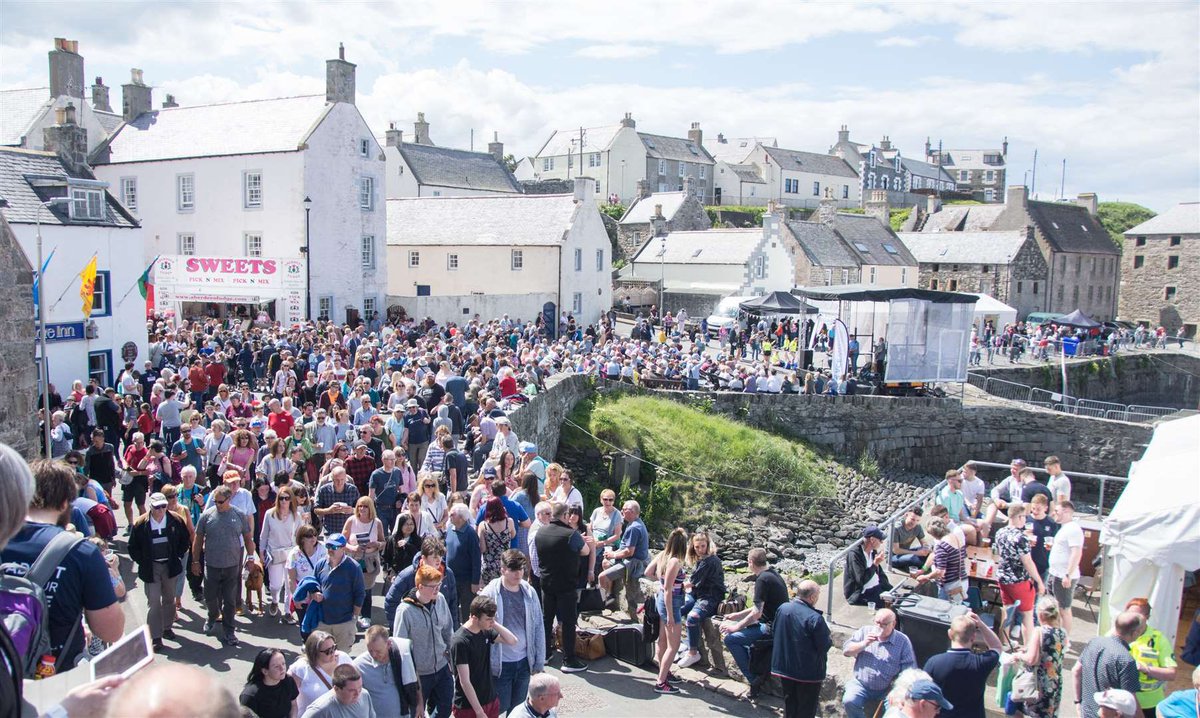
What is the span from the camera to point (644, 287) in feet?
153

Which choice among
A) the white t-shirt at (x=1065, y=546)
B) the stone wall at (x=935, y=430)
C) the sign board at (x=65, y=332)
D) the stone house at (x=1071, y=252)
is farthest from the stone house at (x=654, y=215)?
the white t-shirt at (x=1065, y=546)

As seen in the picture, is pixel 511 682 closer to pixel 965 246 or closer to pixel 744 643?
pixel 744 643

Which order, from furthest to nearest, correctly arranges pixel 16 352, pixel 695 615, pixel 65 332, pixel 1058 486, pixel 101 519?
1. pixel 65 332
2. pixel 1058 486
3. pixel 16 352
4. pixel 695 615
5. pixel 101 519

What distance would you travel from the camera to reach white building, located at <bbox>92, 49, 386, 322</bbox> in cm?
3131

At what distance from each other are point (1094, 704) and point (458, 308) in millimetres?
28879

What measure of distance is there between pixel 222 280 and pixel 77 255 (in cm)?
675

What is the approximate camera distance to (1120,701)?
6.04 m

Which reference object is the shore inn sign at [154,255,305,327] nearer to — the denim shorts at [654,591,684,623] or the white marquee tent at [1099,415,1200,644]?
the denim shorts at [654,591,684,623]

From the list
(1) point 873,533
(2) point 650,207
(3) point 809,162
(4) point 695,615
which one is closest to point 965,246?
(2) point 650,207

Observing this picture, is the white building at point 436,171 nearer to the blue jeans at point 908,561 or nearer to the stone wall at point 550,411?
the stone wall at point 550,411

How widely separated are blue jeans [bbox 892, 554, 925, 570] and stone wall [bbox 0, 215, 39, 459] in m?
9.98

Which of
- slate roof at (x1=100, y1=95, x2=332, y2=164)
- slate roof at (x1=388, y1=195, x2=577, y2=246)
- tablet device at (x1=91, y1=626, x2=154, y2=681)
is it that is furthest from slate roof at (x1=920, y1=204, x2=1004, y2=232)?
tablet device at (x1=91, y1=626, x2=154, y2=681)

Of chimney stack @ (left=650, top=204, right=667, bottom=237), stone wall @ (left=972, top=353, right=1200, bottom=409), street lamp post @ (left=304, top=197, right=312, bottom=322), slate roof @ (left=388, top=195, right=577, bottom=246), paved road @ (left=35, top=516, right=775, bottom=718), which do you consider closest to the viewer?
paved road @ (left=35, top=516, right=775, bottom=718)

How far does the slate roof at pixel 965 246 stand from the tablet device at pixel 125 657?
176ft
